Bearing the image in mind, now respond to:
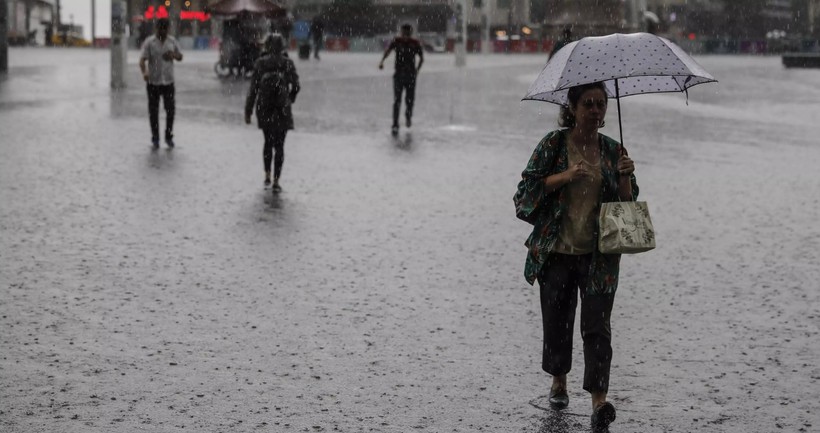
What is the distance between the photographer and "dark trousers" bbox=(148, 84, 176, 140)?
17.0 meters

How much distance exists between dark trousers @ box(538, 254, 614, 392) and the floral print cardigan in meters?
0.06

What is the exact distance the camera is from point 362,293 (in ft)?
27.0

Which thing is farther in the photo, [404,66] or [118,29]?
[118,29]

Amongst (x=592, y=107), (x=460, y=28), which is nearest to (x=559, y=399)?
(x=592, y=107)

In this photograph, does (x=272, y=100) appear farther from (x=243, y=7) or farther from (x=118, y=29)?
(x=243, y=7)

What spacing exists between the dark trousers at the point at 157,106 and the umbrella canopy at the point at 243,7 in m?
19.9

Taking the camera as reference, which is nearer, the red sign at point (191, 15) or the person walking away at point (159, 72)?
the person walking away at point (159, 72)

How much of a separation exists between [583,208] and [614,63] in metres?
0.60

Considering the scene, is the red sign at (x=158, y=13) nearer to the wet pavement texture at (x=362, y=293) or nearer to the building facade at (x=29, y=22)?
the building facade at (x=29, y=22)

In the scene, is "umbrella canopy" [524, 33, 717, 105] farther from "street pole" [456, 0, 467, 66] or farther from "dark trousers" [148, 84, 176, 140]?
"street pole" [456, 0, 467, 66]

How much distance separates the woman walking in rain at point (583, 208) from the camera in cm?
537

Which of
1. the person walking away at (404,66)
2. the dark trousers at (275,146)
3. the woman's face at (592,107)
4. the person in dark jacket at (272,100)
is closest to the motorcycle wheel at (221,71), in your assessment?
the person walking away at (404,66)

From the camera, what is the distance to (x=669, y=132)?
2098 cm

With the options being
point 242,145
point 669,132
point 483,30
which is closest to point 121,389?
point 242,145
